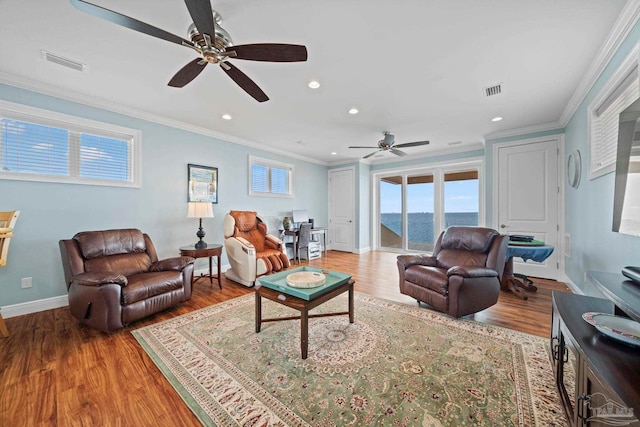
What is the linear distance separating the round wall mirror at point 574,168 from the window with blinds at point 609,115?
491 mm

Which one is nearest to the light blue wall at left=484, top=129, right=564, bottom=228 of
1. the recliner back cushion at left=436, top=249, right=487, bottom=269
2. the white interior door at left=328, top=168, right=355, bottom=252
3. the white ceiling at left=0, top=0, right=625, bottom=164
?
the white ceiling at left=0, top=0, right=625, bottom=164

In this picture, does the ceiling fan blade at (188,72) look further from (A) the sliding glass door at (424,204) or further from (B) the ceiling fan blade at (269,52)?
(A) the sliding glass door at (424,204)

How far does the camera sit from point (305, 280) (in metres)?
2.14

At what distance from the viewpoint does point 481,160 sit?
16.9ft

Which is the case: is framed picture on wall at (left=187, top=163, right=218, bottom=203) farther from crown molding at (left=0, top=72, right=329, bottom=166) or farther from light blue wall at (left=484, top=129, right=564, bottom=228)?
light blue wall at (left=484, top=129, right=564, bottom=228)

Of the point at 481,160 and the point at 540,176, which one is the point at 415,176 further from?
the point at 540,176

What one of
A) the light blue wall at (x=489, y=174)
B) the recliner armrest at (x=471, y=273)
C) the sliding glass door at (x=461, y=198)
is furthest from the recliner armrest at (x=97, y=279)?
the sliding glass door at (x=461, y=198)

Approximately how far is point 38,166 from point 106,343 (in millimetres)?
2281

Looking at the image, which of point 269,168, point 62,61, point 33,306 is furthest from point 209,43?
point 269,168

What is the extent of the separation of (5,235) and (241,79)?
2.60m

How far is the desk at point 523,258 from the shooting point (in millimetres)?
2988

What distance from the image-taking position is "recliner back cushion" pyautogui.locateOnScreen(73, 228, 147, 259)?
8.68ft

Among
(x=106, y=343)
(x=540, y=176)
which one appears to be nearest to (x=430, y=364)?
(x=106, y=343)

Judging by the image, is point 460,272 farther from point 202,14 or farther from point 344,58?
point 202,14
